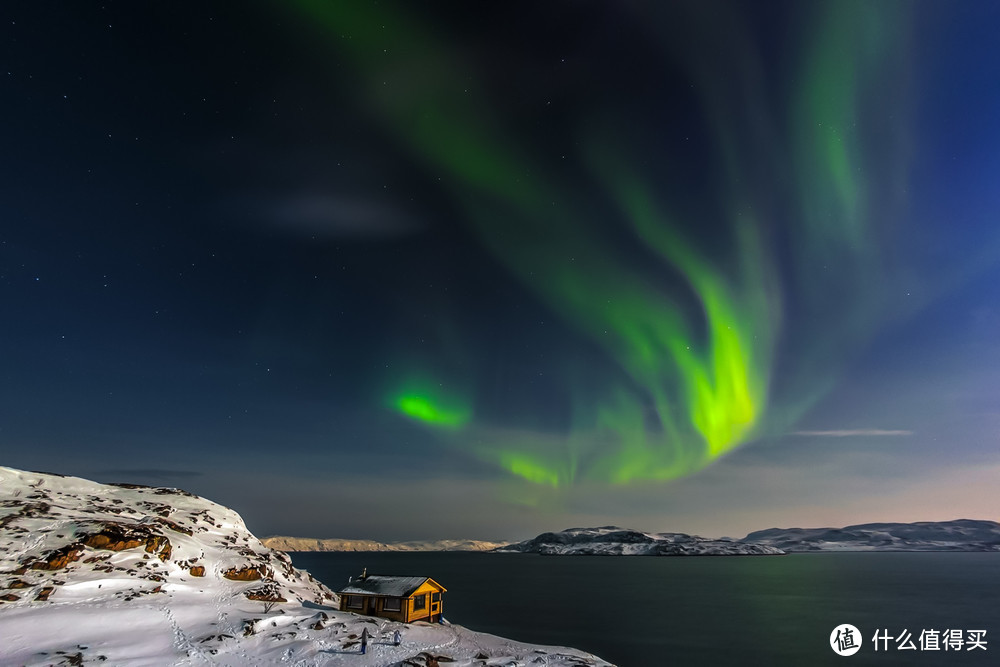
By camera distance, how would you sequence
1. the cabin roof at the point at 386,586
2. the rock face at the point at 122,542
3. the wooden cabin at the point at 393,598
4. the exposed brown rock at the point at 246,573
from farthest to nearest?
1. the exposed brown rock at the point at 246,573
2. the cabin roof at the point at 386,586
3. the wooden cabin at the point at 393,598
4. the rock face at the point at 122,542

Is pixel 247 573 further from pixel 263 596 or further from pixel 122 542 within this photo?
pixel 122 542

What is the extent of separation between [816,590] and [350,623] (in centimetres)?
17049

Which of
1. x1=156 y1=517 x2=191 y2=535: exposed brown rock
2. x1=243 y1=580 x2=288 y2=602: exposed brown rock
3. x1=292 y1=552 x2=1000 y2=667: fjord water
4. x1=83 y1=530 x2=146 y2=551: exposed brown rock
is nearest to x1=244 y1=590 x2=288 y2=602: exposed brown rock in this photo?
x1=243 y1=580 x2=288 y2=602: exposed brown rock

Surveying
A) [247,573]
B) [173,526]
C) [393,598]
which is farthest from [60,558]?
[393,598]

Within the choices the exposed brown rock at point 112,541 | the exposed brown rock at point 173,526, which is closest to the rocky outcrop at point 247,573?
the exposed brown rock at point 112,541

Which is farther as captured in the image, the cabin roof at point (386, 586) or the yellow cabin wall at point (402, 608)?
the cabin roof at point (386, 586)

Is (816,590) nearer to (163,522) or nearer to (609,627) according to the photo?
(609,627)

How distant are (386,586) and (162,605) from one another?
2334 cm

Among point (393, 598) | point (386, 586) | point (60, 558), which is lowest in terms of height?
point (393, 598)

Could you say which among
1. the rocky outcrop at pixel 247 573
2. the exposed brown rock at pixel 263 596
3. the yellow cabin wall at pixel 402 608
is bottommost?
the yellow cabin wall at pixel 402 608

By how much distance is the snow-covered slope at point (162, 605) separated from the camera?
Result: 134 ft

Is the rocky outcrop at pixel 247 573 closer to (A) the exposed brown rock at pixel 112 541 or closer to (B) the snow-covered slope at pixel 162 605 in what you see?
(B) the snow-covered slope at pixel 162 605

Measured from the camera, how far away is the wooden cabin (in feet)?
199

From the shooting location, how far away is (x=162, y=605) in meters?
50.5
